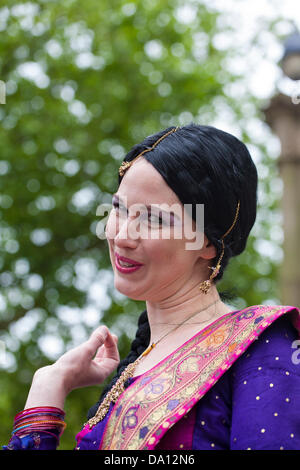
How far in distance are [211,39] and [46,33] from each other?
2.95 m

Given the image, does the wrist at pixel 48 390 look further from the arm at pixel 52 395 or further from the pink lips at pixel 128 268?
the pink lips at pixel 128 268

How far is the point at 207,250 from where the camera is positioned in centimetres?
214

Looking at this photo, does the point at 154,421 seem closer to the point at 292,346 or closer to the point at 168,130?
the point at 292,346

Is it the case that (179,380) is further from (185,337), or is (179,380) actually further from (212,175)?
(212,175)

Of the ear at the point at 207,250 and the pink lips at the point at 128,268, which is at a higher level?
the ear at the point at 207,250

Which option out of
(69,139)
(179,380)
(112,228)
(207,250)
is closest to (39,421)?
(179,380)

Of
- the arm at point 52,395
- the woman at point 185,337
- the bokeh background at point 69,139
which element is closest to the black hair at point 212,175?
the woman at point 185,337

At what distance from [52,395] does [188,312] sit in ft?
1.73

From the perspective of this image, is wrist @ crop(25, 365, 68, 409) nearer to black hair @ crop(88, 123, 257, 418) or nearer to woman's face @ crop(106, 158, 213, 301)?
A: black hair @ crop(88, 123, 257, 418)

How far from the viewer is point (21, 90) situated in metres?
8.76

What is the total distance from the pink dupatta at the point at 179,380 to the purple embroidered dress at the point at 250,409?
3 centimetres

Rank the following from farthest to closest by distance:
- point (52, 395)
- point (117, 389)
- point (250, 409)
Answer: point (117, 389) → point (52, 395) → point (250, 409)

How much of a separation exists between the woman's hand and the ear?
48 cm

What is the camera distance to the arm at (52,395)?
1941mm
